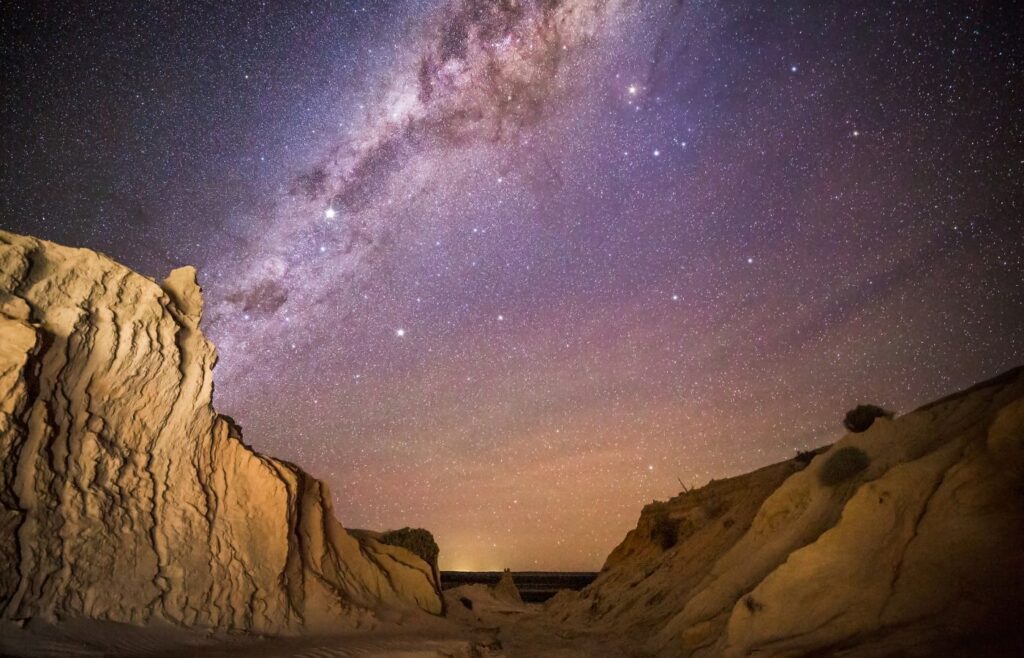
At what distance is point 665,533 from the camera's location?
28.6m

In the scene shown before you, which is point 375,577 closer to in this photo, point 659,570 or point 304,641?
point 304,641

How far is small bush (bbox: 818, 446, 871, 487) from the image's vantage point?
1205cm

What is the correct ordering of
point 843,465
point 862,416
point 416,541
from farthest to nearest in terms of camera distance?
1. point 416,541
2. point 862,416
3. point 843,465

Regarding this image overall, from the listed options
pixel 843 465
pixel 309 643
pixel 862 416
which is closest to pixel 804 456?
pixel 862 416

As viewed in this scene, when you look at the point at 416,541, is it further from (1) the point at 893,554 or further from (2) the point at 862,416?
(1) the point at 893,554

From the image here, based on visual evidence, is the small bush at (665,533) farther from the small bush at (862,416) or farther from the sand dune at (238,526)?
the sand dune at (238,526)

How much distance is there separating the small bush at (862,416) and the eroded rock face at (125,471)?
2003 centimetres

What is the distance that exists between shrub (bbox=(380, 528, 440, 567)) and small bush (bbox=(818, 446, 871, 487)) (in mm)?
26470

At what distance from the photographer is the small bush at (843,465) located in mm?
12055

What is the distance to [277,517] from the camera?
42.8 ft

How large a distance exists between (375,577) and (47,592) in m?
10.8

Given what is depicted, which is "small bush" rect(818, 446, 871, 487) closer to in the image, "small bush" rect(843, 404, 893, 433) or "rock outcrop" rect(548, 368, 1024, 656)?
"rock outcrop" rect(548, 368, 1024, 656)

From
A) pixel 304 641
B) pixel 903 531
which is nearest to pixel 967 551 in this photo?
pixel 903 531

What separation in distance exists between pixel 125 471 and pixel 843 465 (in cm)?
1586
